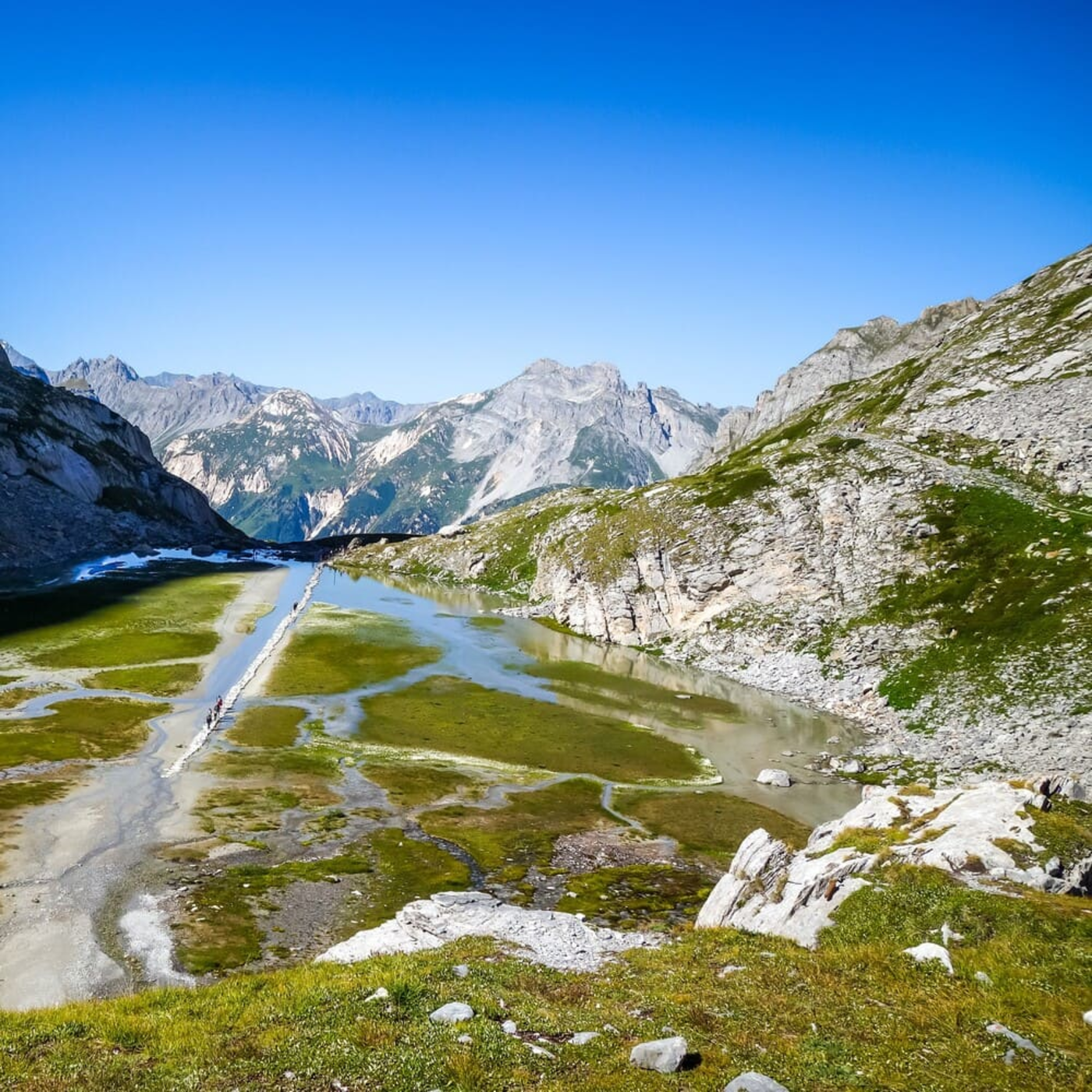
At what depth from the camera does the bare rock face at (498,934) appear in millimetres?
29453

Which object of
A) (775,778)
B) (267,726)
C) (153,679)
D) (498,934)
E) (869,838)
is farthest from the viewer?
(153,679)

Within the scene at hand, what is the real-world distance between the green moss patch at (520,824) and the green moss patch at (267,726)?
86.8ft

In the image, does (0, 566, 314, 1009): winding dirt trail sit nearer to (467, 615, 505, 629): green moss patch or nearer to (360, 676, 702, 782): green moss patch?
(360, 676, 702, 782): green moss patch

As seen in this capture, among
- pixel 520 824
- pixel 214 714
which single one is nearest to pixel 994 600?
pixel 520 824

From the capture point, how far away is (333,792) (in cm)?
6194

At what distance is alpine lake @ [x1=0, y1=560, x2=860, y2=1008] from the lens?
3862 centimetres

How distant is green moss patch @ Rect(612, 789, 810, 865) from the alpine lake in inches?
12.3

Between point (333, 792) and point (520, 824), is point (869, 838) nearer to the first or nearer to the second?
point (520, 824)

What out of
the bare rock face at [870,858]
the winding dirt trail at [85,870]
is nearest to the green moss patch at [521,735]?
the winding dirt trail at [85,870]

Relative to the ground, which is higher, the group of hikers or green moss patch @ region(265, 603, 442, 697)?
green moss patch @ region(265, 603, 442, 697)

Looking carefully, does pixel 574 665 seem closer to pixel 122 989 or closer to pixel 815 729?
pixel 815 729

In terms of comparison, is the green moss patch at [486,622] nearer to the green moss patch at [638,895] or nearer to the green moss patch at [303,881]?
the green moss patch at [303,881]

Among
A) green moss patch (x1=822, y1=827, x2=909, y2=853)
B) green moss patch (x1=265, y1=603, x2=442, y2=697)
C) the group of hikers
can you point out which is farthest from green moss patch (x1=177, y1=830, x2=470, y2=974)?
green moss patch (x1=265, y1=603, x2=442, y2=697)

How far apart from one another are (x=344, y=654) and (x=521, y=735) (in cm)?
5186
